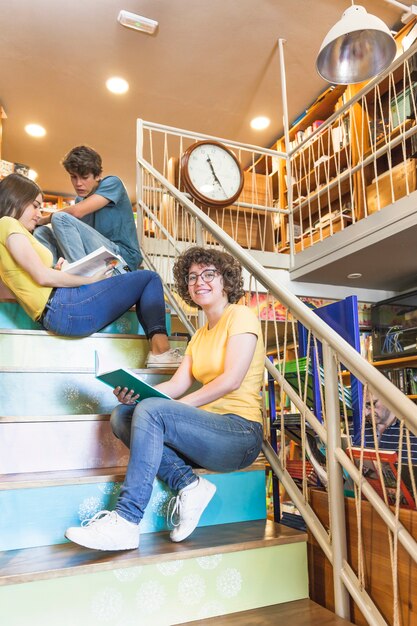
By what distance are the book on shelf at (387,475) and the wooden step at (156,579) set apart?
0.28 metres

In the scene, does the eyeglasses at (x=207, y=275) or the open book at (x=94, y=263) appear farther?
the open book at (x=94, y=263)

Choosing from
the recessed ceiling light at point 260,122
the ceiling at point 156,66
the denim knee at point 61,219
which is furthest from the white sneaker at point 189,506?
the recessed ceiling light at point 260,122

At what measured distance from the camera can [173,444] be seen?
4.33ft

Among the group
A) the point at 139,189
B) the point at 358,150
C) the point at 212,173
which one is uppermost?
the point at 358,150

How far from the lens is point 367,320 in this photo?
417cm

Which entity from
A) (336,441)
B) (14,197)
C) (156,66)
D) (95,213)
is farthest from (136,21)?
(336,441)

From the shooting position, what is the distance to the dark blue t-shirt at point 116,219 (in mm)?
2469

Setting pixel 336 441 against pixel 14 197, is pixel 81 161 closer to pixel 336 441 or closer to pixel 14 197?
pixel 14 197

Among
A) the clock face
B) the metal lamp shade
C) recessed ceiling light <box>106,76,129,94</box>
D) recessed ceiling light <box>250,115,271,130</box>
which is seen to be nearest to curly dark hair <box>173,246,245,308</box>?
the metal lamp shade

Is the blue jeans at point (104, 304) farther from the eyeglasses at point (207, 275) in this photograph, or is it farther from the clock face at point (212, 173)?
the clock face at point (212, 173)

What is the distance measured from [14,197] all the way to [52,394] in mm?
785

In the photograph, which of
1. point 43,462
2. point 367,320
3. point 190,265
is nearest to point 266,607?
point 43,462

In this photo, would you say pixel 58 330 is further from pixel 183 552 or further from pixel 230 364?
pixel 183 552

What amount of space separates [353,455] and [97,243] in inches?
63.2
